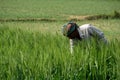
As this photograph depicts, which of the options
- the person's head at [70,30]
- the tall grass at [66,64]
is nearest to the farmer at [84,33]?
the person's head at [70,30]

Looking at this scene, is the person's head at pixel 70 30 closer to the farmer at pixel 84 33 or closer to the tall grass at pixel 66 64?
the farmer at pixel 84 33

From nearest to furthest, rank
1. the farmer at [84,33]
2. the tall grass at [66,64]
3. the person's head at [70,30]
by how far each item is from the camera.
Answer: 1. the tall grass at [66,64]
2. the person's head at [70,30]
3. the farmer at [84,33]

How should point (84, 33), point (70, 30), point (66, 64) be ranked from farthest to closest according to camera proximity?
point (84, 33) < point (70, 30) < point (66, 64)

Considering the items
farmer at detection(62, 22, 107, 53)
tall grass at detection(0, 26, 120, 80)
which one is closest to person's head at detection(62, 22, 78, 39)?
farmer at detection(62, 22, 107, 53)

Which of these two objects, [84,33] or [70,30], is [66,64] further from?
[84,33]

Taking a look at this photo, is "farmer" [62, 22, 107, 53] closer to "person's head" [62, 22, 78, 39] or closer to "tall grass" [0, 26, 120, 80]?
"person's head" [62, 22, 78, 39]

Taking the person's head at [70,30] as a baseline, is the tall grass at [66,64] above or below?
below

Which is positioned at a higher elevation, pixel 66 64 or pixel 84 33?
pixel 84 33

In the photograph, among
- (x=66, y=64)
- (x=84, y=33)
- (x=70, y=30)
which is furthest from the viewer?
(x=84, y=33)

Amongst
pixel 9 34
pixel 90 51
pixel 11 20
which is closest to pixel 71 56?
pixel 90 51

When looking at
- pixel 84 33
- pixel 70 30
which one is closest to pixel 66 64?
pixel 70 30

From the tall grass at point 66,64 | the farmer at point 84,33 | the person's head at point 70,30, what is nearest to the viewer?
the tall grass at point 66,64

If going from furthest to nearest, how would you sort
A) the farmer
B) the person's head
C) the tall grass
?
the farmer → the person's head → the tall grass

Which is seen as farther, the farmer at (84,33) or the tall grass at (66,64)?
the farmer at (84,33)
